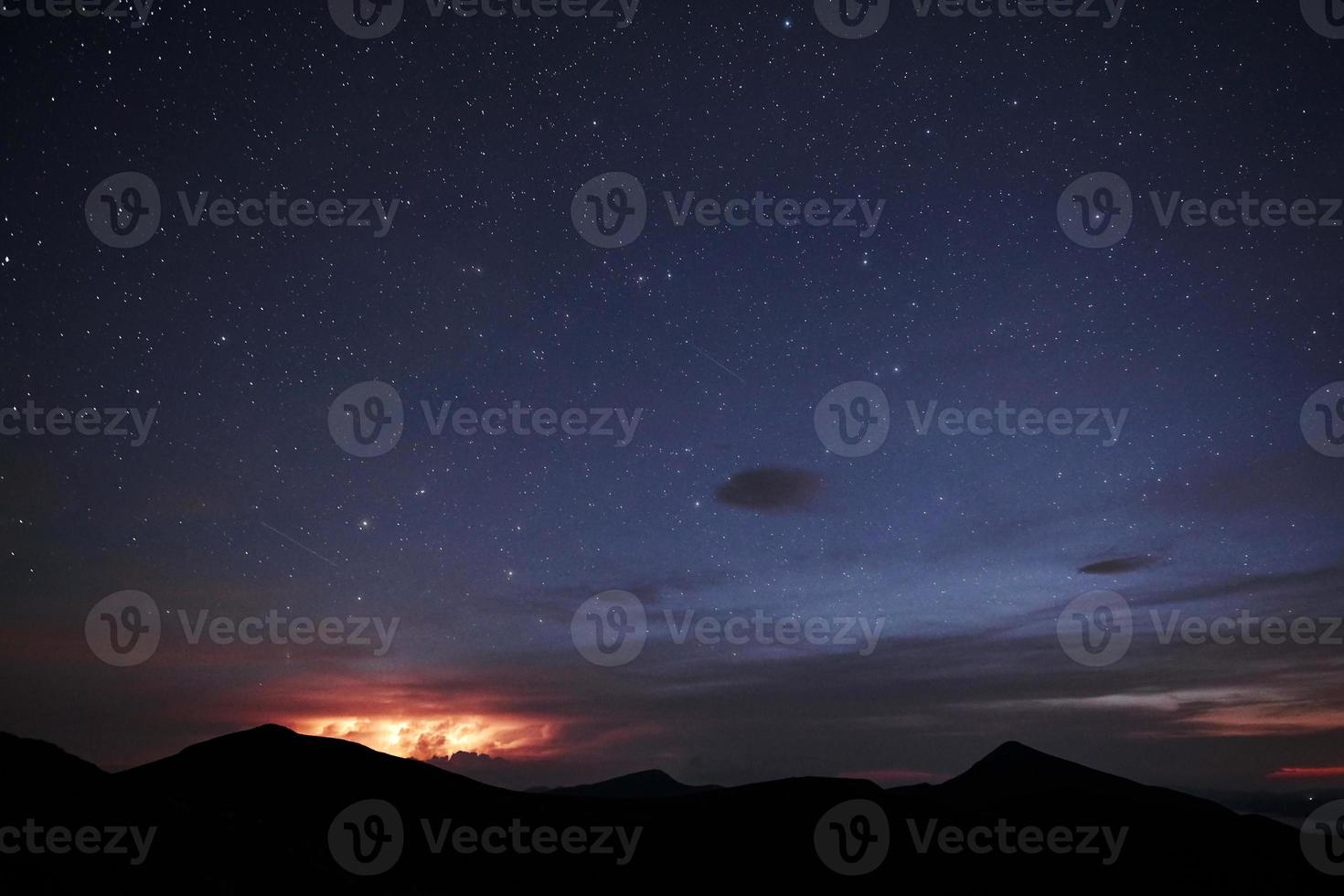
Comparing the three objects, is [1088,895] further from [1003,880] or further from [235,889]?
[235,889]

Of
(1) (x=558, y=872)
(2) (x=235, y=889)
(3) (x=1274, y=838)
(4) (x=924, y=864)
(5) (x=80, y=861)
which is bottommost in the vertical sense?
(3) (x=1274, y=838)

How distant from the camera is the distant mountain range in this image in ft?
82.0

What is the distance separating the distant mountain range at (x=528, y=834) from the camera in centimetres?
2498

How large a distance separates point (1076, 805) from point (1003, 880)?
2383 cm

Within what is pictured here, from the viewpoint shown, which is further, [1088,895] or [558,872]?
[1088,895]

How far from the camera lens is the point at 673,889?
38781 millimetres

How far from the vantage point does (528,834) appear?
140 feet

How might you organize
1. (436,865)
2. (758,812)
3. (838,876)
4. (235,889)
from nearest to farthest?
(235,889)
(436,865)
(838,876)
(758,812)

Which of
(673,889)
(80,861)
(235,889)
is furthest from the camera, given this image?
(673,889)

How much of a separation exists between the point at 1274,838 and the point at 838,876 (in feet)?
140

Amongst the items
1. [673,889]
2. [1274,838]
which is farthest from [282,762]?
[1274,838]

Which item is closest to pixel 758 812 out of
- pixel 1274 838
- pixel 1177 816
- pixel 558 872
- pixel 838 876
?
pixel 838 876

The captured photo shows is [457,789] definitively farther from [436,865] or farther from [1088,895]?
[1088,895]

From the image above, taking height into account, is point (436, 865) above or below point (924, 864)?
above
